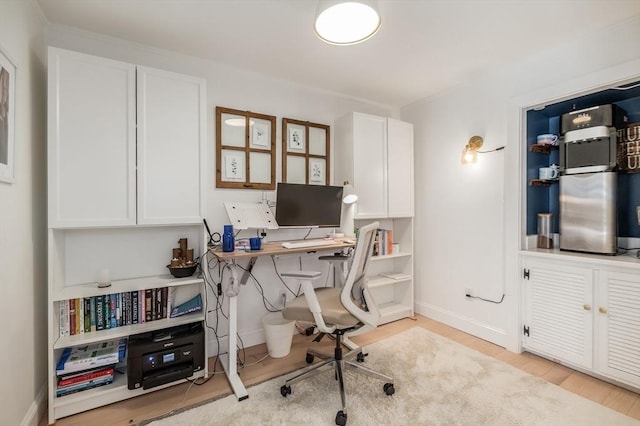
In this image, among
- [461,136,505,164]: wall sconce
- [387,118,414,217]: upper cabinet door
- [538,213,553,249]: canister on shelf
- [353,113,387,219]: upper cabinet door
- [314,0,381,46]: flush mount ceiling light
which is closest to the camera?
[314,0,381,46]: flush mount ceiling light

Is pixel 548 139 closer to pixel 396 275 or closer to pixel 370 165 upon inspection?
pixel 370 165

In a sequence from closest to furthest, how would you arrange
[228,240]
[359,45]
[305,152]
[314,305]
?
[314,305] → [228,240] → [359,45] → [305,152]

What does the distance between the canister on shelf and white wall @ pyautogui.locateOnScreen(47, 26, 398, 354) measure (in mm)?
2069

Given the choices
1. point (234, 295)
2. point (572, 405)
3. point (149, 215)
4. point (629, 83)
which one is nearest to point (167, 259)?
point (149, 215)

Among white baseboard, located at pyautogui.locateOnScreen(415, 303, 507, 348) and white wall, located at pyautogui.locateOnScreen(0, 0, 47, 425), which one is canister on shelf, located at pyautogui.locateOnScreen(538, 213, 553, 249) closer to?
white baseboard, located at pyautogui.locateOnScreen(415, 303, 507, 348)

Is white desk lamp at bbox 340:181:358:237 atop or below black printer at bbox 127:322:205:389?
atop

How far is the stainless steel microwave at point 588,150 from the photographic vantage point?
221 cm

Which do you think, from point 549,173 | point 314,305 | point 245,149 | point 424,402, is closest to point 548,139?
point 549,173

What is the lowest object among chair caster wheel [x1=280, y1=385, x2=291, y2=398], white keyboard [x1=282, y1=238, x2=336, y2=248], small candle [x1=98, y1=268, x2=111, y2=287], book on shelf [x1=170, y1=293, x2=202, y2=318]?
chair caster wheel [x1=280, y1=385, x2=291, y2=398]

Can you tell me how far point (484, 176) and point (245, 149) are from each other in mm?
2334

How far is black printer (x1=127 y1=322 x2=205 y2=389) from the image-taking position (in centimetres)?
191

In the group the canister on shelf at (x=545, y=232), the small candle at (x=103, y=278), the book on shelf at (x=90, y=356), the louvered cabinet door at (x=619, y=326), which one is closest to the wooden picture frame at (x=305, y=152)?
the small candle at (x=103, y=278)

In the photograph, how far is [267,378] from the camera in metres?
2.18

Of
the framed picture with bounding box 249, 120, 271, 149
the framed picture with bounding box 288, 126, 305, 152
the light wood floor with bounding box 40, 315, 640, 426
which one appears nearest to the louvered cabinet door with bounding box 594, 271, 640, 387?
the light wood floor with bounding box 40, 315, 640, 426
